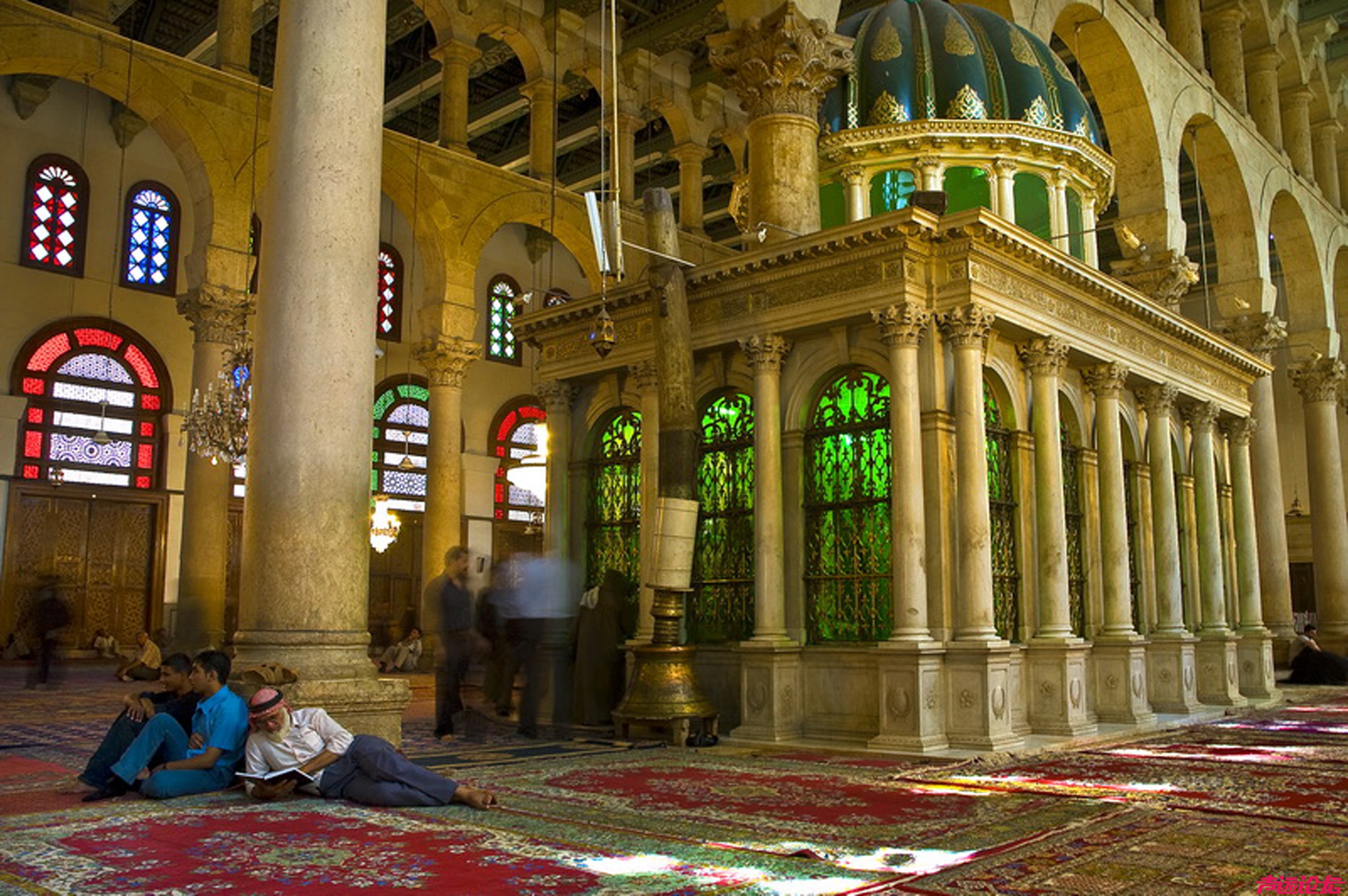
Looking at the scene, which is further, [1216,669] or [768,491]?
[1216,669]

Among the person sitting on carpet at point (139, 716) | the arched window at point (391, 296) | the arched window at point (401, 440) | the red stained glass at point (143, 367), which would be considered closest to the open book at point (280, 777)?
the person sitting on carpet at point (139, 716)

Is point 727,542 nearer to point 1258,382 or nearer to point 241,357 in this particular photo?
point 241,357

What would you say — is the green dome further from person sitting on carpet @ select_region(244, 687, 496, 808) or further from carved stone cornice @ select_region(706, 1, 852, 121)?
person sitting on carpet @ select_region(244, 687, 496, 808)

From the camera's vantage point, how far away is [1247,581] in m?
14.5

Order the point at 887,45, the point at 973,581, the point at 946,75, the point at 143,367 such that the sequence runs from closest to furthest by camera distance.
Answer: the point at 973,581 → the point at 946,75 → the point at 887,45 → the point at 143,367

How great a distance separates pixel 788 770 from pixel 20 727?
6539 mm

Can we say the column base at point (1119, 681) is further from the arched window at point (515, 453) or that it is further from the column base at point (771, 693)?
the arched window at point (515, 453)

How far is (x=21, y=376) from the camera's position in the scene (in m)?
18.8

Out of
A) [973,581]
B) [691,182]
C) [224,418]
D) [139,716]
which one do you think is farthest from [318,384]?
[691,182]

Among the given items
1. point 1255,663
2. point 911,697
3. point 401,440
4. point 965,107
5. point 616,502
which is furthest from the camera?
point 401,440

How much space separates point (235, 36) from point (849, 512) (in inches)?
432

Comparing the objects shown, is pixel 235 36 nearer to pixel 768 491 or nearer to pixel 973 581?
pixel 768 491

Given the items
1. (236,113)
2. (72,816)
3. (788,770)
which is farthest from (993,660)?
(236,113)

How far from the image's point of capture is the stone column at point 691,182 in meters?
21.2
